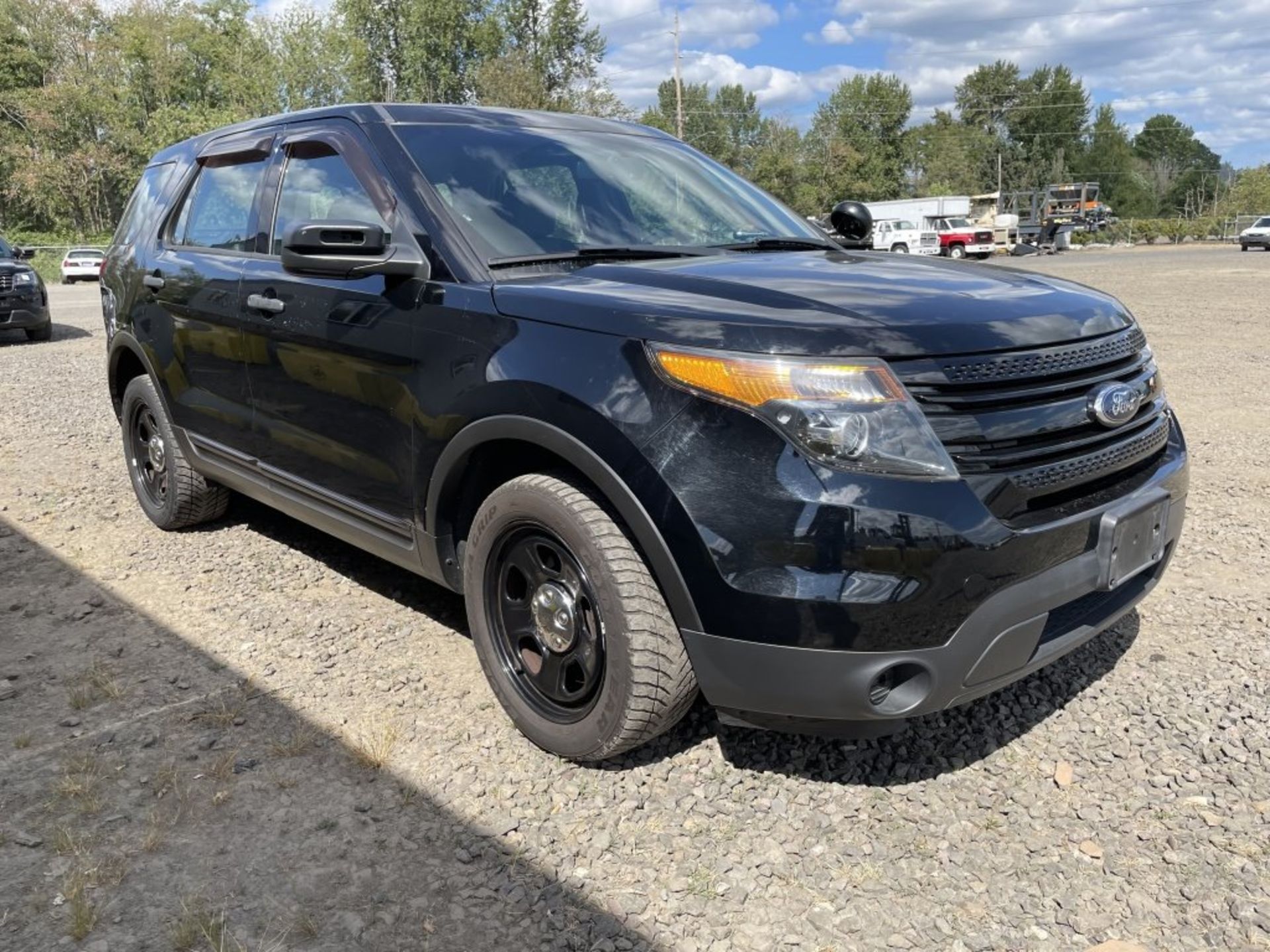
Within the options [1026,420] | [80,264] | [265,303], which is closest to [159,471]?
[265,303]

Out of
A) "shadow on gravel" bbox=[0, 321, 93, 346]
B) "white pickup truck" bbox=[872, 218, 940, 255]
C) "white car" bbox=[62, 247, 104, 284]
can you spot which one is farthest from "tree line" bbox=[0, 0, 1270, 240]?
"shadow on gravel" bbox=[0, 321, 93, 346]

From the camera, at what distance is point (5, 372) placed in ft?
37.1

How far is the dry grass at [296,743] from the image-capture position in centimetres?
294

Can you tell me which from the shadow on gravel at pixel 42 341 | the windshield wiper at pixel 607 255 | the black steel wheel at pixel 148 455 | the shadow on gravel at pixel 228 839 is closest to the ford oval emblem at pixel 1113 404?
the windshield wiper at pixel 607 255

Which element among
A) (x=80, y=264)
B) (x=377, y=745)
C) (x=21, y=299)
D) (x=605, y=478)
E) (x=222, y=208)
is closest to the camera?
(x=605, y=478)

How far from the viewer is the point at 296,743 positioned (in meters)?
2.98

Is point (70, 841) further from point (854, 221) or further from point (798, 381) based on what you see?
point (854, 221)

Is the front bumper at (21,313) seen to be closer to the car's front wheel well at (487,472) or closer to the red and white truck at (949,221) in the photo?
the car's front wheel well at (487,472)

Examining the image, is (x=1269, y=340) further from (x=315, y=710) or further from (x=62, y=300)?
(x=62, y=300)

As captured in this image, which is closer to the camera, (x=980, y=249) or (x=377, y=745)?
(x=377, y=745)

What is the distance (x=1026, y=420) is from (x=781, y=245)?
141cm

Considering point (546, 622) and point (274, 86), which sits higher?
point (274, 86)

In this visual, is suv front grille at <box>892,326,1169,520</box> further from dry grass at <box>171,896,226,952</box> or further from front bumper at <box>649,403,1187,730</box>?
dry grass at <box>171,896,226,952</box>

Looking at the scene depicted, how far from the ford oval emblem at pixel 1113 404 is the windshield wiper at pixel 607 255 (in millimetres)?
1266
